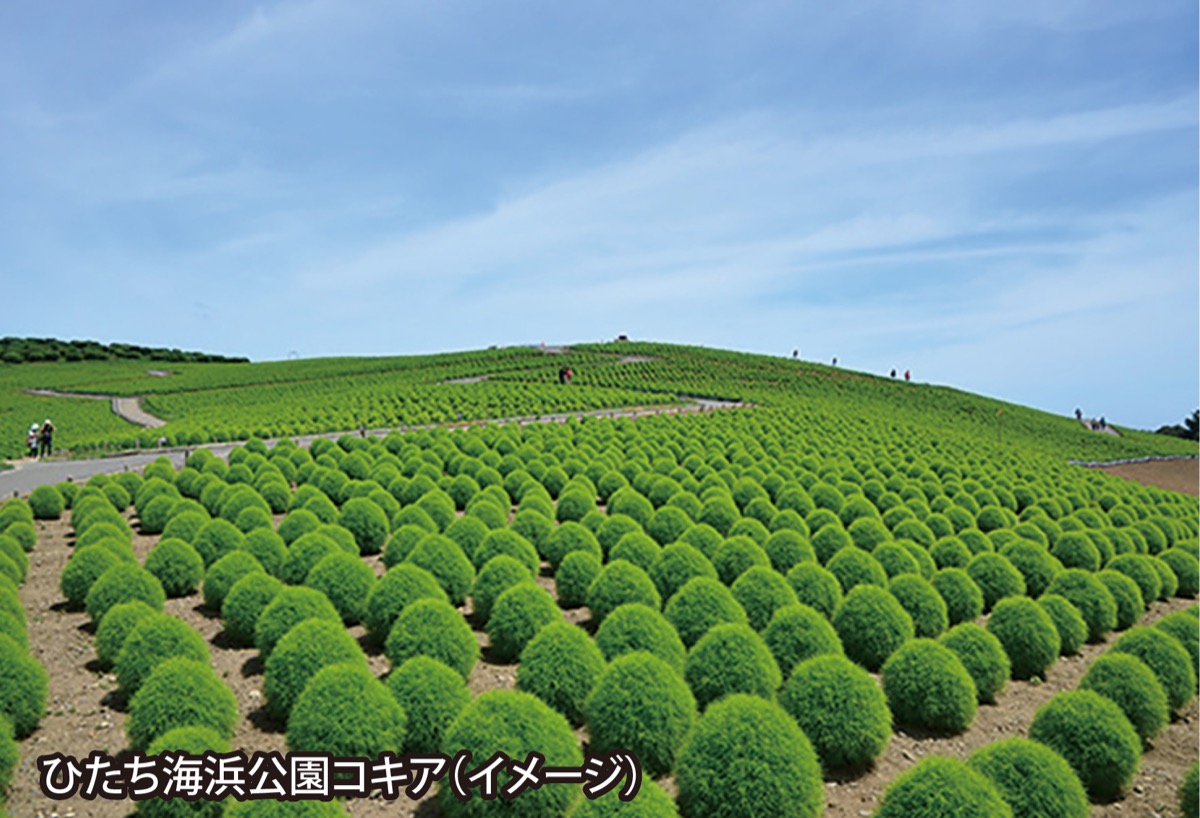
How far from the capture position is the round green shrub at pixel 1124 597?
15.9m

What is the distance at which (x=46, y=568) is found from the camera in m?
16.8

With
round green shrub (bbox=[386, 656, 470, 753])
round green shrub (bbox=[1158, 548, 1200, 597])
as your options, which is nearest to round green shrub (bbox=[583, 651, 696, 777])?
round green shrub (bbox=[386, 656, 470, 753])

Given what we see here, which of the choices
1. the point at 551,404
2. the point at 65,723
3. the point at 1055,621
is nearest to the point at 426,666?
the point at 65,723

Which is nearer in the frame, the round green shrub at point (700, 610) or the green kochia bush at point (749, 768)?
the green kochia bush at point (749, 768)

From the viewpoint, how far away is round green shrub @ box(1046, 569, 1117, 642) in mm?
15086

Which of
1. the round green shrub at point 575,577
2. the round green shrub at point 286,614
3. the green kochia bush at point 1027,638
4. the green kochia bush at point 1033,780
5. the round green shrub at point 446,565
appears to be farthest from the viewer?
the round green shrub at point 575,577

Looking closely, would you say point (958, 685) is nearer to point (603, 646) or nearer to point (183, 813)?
point (603, 646)

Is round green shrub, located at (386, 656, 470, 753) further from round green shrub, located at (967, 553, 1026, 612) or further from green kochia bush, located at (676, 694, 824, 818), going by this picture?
round green shrub, located at (967, 553, 1026, 612)

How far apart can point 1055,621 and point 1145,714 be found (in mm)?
3610

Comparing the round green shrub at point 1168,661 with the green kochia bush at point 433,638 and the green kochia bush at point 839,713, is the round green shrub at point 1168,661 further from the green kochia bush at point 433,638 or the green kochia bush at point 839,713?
the green kochia bush at point 433,638

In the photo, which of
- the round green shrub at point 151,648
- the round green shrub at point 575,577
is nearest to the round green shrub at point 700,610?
the round green shrub at point 575,577

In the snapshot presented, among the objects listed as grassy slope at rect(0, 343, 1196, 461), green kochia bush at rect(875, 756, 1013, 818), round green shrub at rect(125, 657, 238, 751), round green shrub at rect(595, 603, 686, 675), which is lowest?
round green shrub at rect(125, 657, 238, 751)

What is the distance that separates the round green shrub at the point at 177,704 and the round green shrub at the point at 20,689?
5.29ft

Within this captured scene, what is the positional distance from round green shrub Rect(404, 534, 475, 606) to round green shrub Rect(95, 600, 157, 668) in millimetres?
4190
